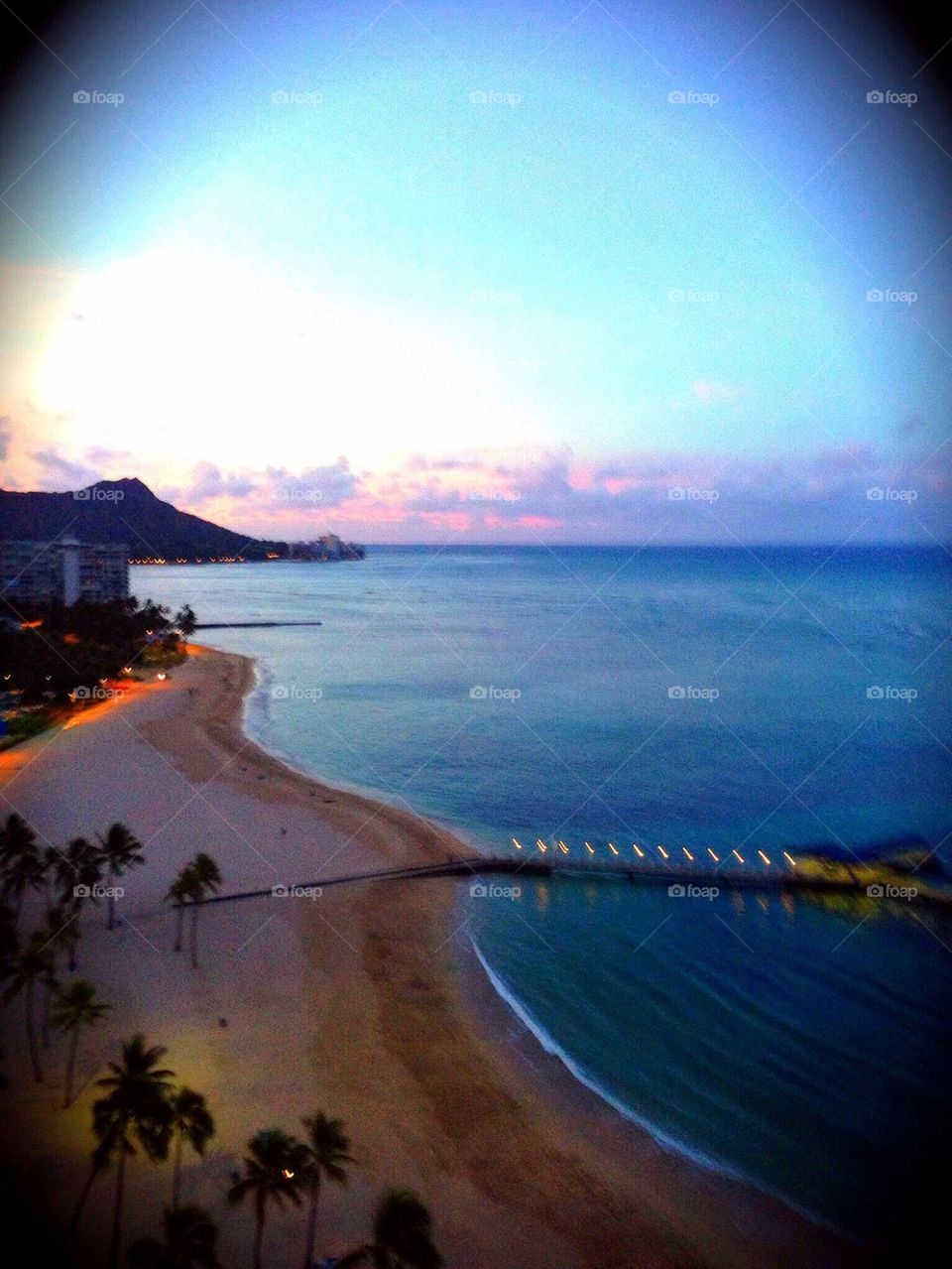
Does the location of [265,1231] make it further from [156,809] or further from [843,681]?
[843,681]

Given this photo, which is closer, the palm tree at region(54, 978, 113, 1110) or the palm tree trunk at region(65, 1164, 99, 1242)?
the palm tree trunk at region(65, 1164, 99, 1242)

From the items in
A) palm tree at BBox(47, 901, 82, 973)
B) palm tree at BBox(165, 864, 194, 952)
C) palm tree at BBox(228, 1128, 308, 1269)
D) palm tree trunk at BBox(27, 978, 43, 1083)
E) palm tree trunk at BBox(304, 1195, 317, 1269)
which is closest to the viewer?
palm tree at BBox(228, 1128, 308, 1269)

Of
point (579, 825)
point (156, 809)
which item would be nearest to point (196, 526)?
point (156, 809)
